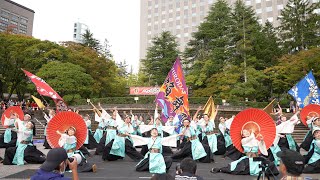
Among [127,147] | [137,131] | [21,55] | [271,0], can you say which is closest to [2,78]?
[21,55]

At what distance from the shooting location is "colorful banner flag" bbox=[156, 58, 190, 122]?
1563 cm

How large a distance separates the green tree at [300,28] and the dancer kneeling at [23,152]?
30.9 meters

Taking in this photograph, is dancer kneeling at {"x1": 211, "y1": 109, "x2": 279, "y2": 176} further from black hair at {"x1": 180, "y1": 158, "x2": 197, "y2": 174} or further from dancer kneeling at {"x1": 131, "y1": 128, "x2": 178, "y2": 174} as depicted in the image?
black hair at {"x1": 180, "y1": 158, "x2": 197, "y2": 174}

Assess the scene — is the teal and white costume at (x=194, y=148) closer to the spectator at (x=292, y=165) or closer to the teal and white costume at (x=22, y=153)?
the teal and white costume at (x=22, y=153)

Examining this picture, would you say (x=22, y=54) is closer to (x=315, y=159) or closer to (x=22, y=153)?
(x=22, y=153)

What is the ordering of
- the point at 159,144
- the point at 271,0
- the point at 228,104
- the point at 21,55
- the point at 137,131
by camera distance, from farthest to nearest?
the point at 271,0 → the point at 21,55 → the point at 228,104 → the point at 137,131 → the point at 159,144

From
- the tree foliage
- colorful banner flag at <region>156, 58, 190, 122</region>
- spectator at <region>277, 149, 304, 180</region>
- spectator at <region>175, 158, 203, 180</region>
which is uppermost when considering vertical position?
the tree foliage

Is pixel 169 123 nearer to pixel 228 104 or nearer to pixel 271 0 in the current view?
pixel 228 104

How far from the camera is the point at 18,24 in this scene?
71.1 metres

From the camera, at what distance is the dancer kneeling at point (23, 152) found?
365 inches

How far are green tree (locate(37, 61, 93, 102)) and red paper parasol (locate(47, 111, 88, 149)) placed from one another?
19591 mm

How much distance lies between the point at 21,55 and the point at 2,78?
11.4ft

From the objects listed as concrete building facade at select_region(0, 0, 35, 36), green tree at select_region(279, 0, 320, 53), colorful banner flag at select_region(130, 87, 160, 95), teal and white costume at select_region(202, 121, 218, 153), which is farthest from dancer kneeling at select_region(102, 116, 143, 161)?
concrete building facade at select_region(0, 0, 35, 36)

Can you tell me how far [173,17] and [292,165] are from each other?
72177 mm
